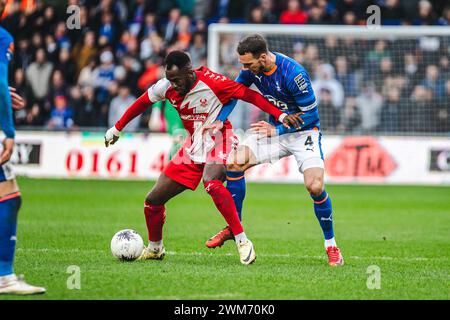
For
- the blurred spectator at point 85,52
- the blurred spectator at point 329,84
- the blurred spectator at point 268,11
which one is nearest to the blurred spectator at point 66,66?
the blurred spectator at point 85,52

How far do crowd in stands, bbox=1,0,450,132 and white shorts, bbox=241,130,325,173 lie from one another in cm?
1072

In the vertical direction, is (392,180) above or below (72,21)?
below

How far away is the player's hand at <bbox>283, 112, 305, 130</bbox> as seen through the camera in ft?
29.9

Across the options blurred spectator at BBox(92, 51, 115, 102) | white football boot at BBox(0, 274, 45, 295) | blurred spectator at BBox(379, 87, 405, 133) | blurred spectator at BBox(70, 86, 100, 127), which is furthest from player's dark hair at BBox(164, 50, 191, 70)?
blurred spectator at BBox(92, 51, 115, 102)

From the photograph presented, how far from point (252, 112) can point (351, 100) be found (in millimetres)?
2364

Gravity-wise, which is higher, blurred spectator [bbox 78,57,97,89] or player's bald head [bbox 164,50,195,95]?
blurred spectator [bbox 78,57,97,89]

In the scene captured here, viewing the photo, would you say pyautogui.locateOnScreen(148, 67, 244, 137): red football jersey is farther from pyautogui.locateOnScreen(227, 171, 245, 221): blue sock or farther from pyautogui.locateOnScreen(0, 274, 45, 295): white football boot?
pyautogui.locateOnScreen(0, 274, 45, 295): white football boot

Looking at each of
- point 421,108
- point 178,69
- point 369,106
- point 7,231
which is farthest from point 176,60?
point 421,108

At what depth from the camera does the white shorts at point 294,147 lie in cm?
933

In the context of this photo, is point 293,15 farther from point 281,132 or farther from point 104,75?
point 281,132

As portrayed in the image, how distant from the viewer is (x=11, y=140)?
22.1ft

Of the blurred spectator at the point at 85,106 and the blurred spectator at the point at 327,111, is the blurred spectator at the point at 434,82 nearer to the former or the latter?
the blurred spectator at the point at 327,111
